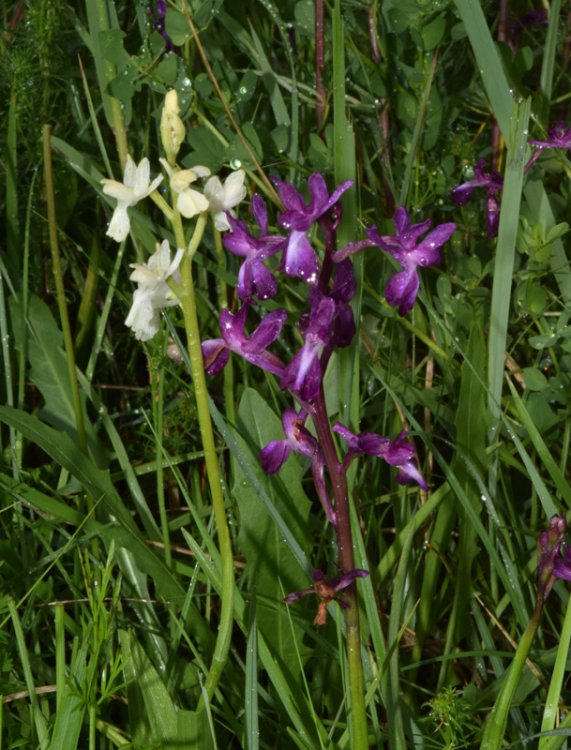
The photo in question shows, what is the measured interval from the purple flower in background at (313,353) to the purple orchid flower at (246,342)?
47 millimetres

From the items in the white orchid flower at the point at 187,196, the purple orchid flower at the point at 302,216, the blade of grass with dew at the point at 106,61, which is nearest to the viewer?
the white orchid flower at the point at 187,196

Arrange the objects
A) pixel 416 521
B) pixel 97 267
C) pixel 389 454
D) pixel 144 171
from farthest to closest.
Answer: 1. pixel 97 267
2. pixel 416 521
3. pixel 389 454
4. pixel 144 171

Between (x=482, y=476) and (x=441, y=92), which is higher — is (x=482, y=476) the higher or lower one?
the lower one

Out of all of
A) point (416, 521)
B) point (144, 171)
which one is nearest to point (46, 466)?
point (416, 521)

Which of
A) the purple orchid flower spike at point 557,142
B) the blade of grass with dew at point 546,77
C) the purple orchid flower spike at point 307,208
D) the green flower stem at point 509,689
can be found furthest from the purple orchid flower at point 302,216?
the blade of grass with dew at point 546,77

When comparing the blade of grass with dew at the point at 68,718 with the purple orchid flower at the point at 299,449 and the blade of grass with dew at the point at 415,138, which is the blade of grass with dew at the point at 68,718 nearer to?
the purple orchid flower at the point at 299,449

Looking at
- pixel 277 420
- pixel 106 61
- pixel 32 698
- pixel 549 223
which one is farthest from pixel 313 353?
pixel 106 61

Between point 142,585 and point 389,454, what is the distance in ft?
1.44

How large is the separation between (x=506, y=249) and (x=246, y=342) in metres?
0.33

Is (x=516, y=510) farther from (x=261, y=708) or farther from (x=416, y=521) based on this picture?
(x=261, y=708)

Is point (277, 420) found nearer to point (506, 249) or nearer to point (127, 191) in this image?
point (506, 249)

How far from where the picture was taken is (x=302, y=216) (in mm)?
842

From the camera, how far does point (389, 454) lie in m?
0.88

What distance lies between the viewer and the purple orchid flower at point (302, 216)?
32.9 inches
